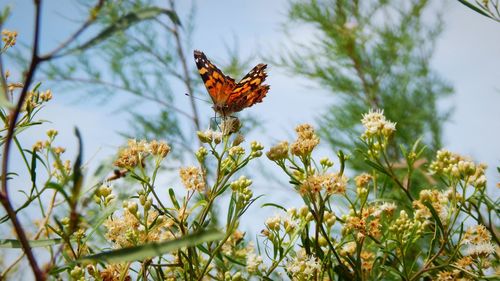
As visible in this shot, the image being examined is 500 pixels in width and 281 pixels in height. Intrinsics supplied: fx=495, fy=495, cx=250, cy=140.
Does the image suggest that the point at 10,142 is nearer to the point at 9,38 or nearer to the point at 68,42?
the point at 68,42

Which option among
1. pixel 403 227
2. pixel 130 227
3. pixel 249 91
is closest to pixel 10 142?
pixel 130 227

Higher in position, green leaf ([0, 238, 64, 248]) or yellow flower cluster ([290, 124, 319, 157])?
yellow flower cluster ([290, 124, 319, 157])

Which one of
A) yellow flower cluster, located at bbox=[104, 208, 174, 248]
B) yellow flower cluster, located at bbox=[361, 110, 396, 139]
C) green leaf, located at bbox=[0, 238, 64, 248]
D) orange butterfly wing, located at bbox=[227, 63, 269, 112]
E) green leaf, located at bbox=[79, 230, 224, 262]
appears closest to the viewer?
green leaf, located at bbox=[79, 230, 224, 262]

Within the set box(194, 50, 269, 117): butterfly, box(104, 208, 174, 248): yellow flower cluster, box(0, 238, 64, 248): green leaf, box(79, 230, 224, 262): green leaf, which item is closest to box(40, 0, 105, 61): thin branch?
box(79, 230, 224, 262): green leaf

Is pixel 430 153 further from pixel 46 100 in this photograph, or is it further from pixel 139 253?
pixel 139 253

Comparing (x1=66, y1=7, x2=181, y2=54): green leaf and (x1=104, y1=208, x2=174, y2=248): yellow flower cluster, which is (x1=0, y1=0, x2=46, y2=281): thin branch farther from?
(x1=104, y1=208, x2=174, y2=248): yellow flower cluster

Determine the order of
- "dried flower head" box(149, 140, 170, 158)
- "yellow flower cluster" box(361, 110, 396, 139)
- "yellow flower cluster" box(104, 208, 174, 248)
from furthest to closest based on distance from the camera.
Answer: "yellow flower cluster" box(361, 110, 396, 139), "dried flower head" box(149, 140, 170, 158), "yellow flower cluster" box(104, 208, 174, 248)

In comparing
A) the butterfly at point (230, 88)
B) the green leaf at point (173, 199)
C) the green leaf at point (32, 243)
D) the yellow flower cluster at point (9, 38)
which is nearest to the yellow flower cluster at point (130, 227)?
the green leaf at point (173, 199)
